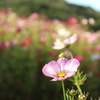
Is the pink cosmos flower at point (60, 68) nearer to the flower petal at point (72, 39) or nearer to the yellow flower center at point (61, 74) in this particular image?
the yellow flower center at point (61, 74)

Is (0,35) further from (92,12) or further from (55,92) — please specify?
(92,12)

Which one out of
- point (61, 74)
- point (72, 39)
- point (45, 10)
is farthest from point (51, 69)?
point (45, 10)

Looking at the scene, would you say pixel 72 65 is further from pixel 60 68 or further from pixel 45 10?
pixel 45 10

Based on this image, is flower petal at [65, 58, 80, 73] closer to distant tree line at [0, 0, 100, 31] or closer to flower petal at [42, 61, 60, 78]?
flower petal at [42, 61, 60, 78]

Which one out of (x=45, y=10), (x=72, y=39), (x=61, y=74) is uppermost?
(x=45, y=10)

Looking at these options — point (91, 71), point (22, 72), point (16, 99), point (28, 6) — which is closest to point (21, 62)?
point (22, 72)

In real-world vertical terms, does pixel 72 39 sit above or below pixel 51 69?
above

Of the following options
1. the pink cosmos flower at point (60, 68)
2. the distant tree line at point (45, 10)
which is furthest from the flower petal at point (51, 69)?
the distant tree line at point (45, 10)
